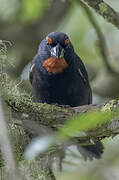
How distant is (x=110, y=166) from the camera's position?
396cm

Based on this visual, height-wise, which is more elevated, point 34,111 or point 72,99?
point 34,111

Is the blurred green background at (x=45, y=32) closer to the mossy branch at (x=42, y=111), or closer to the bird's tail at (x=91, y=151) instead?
the bird's tail at (x=91, y=151)

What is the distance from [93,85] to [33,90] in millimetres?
802

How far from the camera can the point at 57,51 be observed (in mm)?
3414

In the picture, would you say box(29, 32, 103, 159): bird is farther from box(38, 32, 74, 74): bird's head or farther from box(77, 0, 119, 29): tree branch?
box(77, 0, 119, 29): tree branch

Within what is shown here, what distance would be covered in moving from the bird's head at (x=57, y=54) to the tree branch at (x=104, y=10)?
0.51 meters

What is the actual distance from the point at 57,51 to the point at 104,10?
A: 603 mm

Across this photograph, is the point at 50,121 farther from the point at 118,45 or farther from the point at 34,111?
the point at 118,45

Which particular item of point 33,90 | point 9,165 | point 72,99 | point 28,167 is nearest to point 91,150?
point 72,99

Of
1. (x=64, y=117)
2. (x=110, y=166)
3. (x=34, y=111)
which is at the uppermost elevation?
(x=34, y=111)

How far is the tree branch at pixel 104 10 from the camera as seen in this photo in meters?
3.00

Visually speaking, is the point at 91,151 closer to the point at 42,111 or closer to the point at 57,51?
the point at 57,51

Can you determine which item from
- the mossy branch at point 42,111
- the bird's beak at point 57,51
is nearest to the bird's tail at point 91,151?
the bird's beak at point 57,51

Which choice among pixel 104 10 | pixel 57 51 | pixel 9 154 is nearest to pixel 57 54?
pixel 57 51
